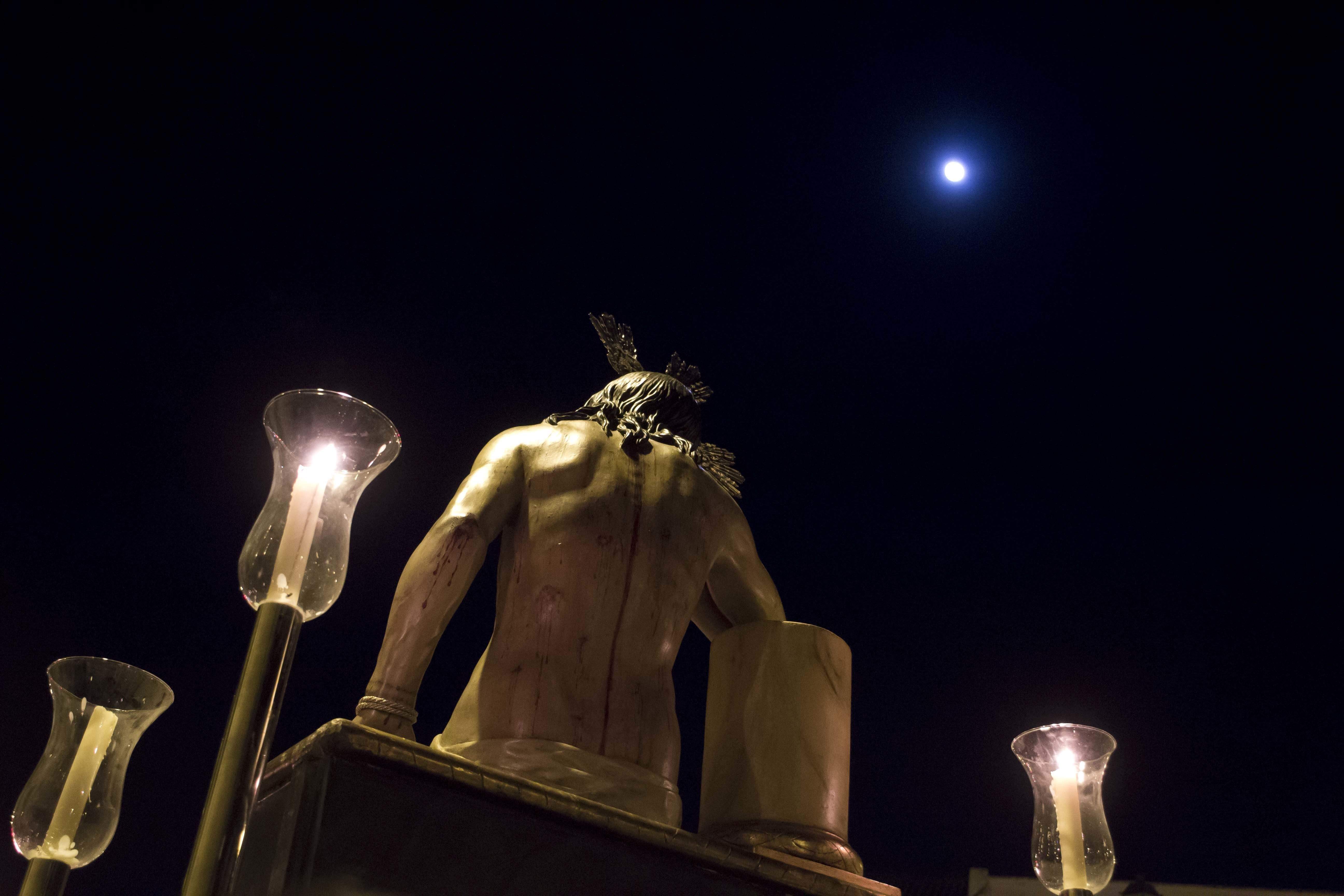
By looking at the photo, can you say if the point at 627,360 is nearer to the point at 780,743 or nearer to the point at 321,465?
the point at 780,743

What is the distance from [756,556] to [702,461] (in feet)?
1.11

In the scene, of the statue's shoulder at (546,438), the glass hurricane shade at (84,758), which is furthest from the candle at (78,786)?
the statue's shoulder at (546,438)

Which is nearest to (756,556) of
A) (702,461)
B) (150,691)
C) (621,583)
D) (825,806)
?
(702,461)

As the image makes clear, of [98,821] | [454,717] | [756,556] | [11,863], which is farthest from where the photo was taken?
[11,863]

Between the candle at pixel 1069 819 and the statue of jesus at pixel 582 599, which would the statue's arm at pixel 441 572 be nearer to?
the statue of jesus at pixel 582 599

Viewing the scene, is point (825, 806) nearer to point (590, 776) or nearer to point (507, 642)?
point (590, 776)

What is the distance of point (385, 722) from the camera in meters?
2.31

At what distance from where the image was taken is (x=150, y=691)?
2.40 m

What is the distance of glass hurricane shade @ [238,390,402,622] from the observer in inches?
65.0

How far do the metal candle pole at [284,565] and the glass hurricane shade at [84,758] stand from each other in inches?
30.0

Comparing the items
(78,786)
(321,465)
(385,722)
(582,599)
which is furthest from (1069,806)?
(78,786)

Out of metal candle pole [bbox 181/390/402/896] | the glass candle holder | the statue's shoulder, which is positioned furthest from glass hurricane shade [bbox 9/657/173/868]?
the glass candle holder

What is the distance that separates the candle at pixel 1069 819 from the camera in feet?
8.09

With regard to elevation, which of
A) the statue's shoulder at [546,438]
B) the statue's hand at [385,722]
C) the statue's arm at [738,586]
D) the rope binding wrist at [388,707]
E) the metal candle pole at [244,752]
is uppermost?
the statue's shoulder at [546,438]
